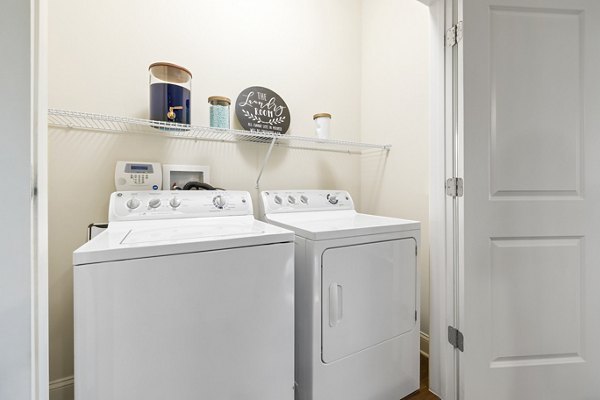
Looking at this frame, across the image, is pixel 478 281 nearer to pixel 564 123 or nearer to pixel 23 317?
pixel 564 123

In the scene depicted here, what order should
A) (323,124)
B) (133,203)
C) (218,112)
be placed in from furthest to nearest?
(323,124) < (218,112) < (133,203)

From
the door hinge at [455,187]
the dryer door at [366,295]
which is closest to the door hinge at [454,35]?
the door hinge at [455,187]

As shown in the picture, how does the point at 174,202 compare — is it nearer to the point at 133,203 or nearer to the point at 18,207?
the point at 133,203

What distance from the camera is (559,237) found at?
128cm

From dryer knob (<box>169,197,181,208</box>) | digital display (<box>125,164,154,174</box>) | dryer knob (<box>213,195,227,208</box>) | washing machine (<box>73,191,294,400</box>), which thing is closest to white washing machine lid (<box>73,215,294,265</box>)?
washing machine (<box>73,191,294,400</box>)

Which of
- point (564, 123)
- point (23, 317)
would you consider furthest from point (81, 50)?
point (564, 123)

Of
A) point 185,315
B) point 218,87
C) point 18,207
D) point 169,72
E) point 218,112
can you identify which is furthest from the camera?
point 218,87

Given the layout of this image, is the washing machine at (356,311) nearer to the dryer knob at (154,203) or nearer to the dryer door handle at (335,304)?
the dryer door handle at (335,304)

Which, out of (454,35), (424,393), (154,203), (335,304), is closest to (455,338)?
(424,393)

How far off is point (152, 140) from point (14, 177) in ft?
3.87

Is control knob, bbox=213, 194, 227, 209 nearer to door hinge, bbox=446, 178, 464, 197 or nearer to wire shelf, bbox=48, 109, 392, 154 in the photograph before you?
wire shelf, bbox=48, 109, 392, 154

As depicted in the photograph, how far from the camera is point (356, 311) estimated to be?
1.28m

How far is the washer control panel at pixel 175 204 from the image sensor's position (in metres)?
1.31

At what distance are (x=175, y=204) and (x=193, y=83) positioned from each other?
805 millimetres
